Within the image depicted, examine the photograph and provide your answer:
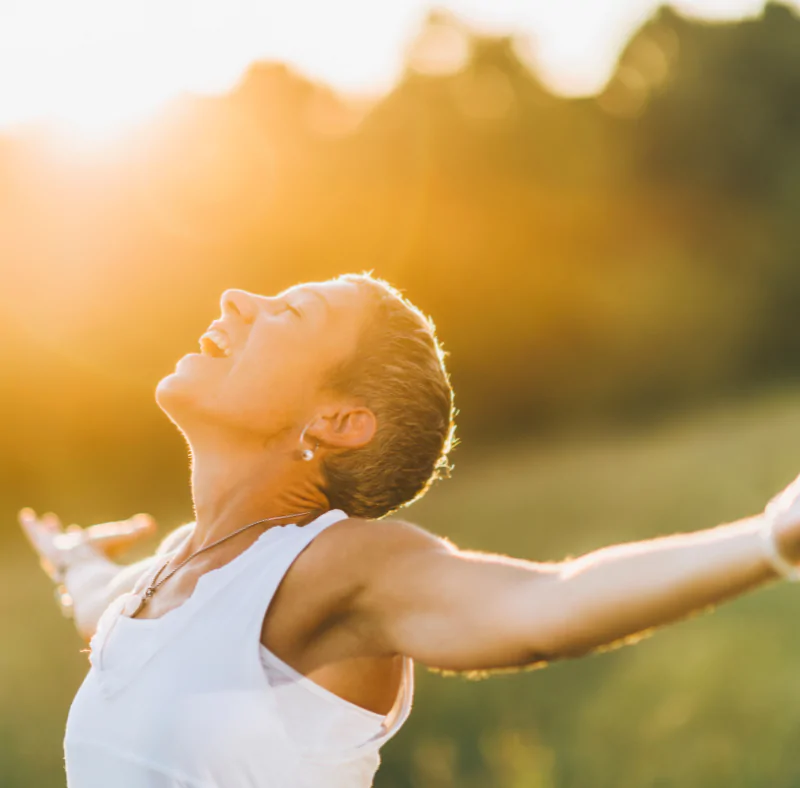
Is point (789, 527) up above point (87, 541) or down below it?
above

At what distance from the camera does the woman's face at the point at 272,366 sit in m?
2.54

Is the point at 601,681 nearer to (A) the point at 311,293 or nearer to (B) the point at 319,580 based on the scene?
(A) the point at 311,293

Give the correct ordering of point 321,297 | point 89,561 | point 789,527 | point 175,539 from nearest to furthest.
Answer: point 789,527
point 321,297
point 175,539
point 89,561

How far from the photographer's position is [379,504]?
2568 mm

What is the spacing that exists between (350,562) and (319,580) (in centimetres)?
7

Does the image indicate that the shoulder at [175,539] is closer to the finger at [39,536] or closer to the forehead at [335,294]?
the forehead at [335,294]

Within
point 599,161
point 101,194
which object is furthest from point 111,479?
point 599,161

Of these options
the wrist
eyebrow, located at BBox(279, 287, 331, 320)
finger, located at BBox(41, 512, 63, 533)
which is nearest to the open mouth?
eyebrow, located at BBox(279, 287, 331, 320)

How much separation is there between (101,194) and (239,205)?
6.16ft

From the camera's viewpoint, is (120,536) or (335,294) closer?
(335,294)

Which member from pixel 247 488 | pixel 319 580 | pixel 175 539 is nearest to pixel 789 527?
pixel 319 580

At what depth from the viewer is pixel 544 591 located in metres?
1.91

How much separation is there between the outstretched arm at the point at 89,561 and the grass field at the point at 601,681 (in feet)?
25.4

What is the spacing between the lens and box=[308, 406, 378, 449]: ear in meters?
2.52
